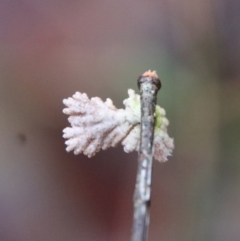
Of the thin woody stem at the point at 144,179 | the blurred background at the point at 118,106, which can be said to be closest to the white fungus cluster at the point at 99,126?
the thin woody stem at the point at 144,179

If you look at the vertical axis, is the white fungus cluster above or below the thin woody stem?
above

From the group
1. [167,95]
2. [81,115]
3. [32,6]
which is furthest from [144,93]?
[32,6]

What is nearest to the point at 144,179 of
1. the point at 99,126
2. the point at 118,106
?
the point at 99,126

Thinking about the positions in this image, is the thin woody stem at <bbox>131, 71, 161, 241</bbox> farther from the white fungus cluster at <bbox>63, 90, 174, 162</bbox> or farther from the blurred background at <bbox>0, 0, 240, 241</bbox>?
the blurred background at <bbox>0, 0, 240, 241</bbox>

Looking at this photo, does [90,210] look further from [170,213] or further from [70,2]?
[70,2]

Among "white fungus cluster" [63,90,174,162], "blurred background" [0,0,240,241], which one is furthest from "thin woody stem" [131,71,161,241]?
"blurred background" [0,0,240,241]

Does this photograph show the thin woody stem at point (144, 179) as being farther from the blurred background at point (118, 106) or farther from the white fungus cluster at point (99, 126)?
the blurred background at point (118, 106)
